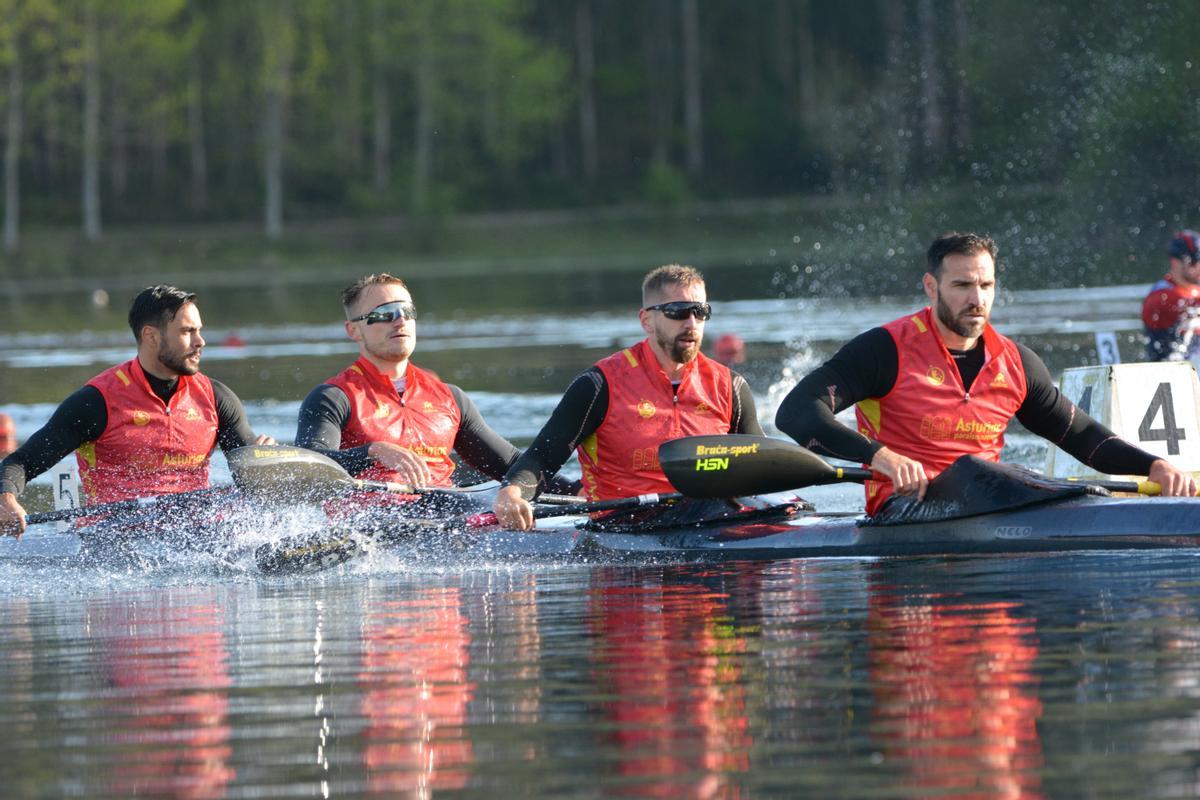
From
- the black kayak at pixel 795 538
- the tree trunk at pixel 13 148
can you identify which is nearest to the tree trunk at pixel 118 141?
the tree trunk at pixel 13 148

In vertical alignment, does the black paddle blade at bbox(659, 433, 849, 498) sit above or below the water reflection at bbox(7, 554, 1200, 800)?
above

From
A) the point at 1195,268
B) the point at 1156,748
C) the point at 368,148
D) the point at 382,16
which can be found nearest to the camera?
the point at 1156,748

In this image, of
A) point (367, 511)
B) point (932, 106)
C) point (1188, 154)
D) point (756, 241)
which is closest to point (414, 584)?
point (367, 511)

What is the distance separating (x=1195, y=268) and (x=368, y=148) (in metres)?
56.7

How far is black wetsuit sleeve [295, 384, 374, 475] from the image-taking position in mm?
10539

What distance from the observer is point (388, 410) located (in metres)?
10.8

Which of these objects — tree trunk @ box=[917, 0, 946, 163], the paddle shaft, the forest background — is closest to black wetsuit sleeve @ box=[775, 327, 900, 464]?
the paddle shaft

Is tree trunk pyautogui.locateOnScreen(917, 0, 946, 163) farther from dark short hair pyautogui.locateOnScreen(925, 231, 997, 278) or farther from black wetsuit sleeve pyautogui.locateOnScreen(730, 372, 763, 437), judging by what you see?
dark short hair pyautogui.locateOnScreen(925, 231, 997, 278)

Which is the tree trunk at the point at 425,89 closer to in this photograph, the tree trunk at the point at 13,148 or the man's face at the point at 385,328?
the tree trunk at the point at 13,148

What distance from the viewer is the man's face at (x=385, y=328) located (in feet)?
34.8

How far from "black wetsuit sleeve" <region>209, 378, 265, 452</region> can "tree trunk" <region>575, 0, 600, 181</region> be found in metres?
55.2

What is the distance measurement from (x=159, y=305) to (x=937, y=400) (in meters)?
3.94

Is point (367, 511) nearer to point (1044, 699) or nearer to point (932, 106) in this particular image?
point (1044, 699)

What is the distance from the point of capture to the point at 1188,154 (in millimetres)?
33531
